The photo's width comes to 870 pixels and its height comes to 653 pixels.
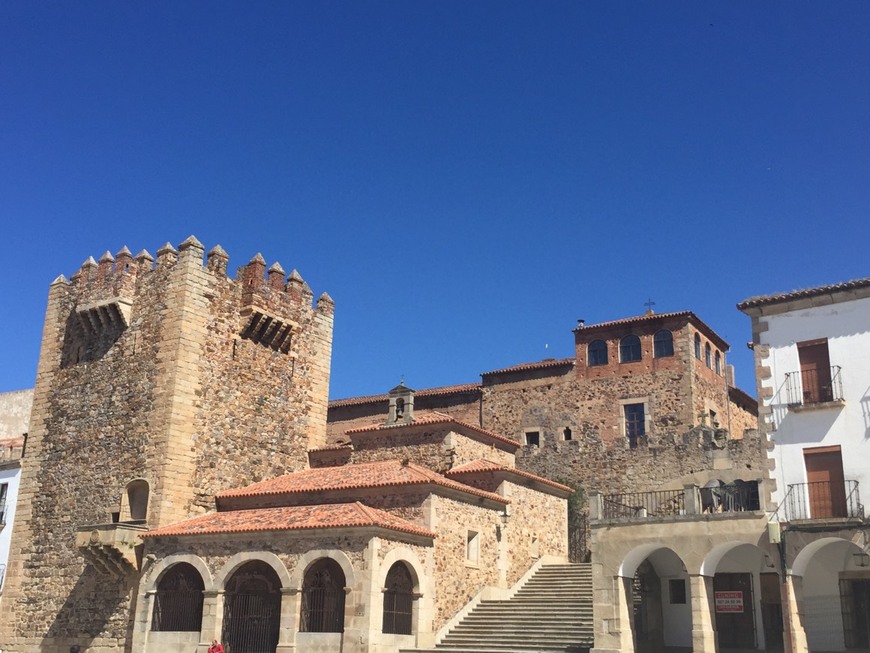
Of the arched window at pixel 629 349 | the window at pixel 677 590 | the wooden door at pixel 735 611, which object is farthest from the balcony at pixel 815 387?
the arched window at pixel 629 349

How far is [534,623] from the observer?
22016 mm

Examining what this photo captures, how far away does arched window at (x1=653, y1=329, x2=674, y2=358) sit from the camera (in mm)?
34594

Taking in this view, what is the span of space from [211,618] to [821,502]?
14071 millimetres

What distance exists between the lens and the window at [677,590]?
22.6 m

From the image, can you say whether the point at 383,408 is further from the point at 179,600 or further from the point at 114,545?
the point at 114,545

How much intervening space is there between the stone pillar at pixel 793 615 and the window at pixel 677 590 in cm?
451

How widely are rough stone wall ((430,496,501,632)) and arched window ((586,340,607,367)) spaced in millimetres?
12600

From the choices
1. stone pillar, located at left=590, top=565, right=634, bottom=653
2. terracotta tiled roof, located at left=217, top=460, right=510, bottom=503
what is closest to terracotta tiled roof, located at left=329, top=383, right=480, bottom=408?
terracotta tiled roof, located at left=217, top=460, right=510, bottom=503

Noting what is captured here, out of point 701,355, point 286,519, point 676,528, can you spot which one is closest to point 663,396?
point 701,355

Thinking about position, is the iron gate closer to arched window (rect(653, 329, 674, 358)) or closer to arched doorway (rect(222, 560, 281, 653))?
arched doorway (rect(222, 560, 281, 653))

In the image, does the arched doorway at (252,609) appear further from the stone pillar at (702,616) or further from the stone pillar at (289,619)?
the stone pillar at (702,616)

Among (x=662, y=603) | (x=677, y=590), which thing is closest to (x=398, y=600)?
(x=662, y=603)

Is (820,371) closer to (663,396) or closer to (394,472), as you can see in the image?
(394,472)

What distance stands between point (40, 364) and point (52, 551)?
5.95 m
